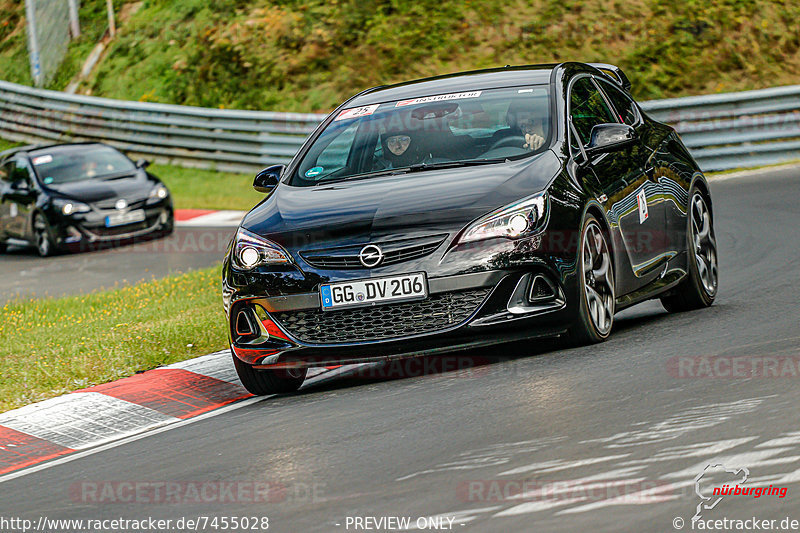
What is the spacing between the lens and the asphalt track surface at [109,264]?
1495 cm

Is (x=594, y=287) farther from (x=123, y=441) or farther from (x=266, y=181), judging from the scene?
(x=123, y=441)

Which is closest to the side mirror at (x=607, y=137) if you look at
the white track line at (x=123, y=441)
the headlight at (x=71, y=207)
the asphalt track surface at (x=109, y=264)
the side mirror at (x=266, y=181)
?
the side mirror at (x=266, y=181)

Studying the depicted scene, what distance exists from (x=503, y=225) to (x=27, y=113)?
81.2ft

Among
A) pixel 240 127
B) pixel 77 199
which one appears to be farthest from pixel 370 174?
pixel 240 127

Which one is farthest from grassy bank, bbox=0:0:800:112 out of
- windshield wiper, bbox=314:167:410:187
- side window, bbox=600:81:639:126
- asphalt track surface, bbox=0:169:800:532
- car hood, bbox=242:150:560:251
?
asphalt track surface, bbox=0:169:800:532

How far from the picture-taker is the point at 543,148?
24.8 ft

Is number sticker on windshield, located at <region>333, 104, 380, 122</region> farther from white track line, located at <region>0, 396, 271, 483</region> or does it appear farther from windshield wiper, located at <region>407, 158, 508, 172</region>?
white track line, located at <region>0, 396, 271, 483</region>

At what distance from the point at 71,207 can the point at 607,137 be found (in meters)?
12.0

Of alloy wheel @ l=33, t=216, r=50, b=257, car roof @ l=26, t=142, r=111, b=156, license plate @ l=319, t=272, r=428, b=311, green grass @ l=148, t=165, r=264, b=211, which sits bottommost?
green grass @ l=148, t=165, r=264, b=211

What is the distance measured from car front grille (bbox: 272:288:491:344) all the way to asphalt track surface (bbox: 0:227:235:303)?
7848mm

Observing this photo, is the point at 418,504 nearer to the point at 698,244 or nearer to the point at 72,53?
the point at 698,244

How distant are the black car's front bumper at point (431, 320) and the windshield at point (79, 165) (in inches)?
502

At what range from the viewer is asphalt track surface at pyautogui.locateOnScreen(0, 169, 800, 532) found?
4.68 m

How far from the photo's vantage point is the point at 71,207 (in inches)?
721
